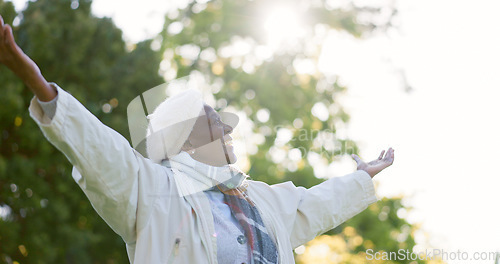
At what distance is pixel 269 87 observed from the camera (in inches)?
635

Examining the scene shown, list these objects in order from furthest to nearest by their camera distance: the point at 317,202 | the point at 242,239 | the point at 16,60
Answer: the point at 317,202 → the point at 242,239 → the point at 16,60

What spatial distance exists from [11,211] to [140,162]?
9.46 metres

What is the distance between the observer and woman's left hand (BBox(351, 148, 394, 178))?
319 centimetres

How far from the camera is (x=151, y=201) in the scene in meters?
2.33

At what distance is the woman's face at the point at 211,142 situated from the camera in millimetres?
2715

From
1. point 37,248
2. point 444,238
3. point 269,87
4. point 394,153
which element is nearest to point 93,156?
point 394,153

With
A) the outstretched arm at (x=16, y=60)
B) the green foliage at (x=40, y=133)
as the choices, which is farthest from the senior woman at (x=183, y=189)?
the green foliage at (x=40, y=133)

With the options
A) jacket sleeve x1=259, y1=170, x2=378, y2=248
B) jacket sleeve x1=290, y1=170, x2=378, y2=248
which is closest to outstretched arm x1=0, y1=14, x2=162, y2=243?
jacket sleeve x1=259, y1=170, x2=378, y2=248

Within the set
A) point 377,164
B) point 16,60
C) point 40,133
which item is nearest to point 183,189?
point 16,60

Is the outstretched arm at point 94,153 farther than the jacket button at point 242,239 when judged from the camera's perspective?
No

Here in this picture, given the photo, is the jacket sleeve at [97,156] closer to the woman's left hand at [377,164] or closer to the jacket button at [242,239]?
the jacket button at [242,239]

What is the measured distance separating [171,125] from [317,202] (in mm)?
836

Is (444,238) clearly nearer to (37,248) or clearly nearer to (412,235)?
(412,235)

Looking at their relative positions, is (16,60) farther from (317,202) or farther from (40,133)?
(40,133)
